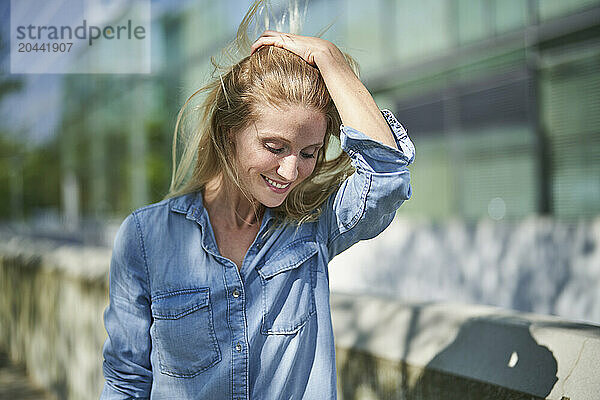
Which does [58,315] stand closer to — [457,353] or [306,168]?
[457,353]

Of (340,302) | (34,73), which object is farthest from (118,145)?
(340,302)

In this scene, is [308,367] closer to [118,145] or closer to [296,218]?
[296,218]

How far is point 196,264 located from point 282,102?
44 cm

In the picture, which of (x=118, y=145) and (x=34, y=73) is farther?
(x=118, y=145)

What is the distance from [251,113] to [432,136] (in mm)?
10028

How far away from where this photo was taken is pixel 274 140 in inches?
67.4

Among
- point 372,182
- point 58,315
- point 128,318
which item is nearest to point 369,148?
point 372,182

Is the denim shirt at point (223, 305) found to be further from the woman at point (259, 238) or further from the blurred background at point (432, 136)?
the blurred background at point (432, 136)

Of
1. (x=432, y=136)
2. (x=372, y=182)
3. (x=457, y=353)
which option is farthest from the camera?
(x=432, y=136)

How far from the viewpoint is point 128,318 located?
1.83 metres

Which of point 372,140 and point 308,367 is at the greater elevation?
point 372,140

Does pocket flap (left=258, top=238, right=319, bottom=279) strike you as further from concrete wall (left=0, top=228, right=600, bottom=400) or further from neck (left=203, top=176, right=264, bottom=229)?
concrete wall (left=0, top=228, right=600, bottom=400)

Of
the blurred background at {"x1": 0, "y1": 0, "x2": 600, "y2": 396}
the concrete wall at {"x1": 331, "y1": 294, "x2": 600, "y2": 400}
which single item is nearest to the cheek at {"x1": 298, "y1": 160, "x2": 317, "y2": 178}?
the concrete wall at {"x1": 331, "y1": 294, "x2": 600, "y2": 400}

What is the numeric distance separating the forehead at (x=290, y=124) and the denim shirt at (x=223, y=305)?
11 cm
